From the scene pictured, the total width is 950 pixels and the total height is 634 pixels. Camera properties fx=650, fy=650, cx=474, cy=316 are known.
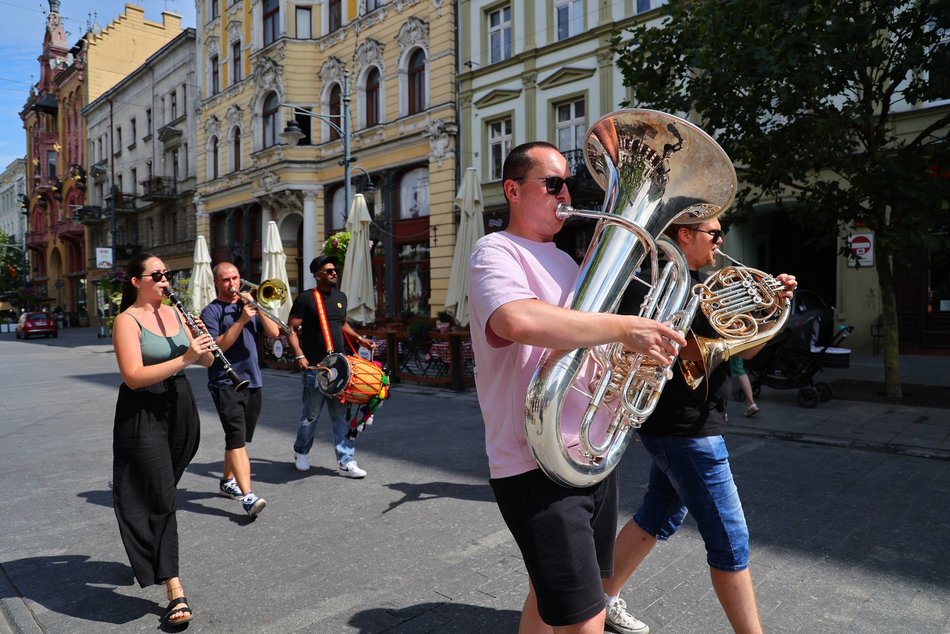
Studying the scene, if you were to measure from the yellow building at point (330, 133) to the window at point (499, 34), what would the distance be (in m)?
1.47

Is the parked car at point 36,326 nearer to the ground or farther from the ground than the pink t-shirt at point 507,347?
nearer to the ground

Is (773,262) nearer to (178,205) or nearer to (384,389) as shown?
(384,389)

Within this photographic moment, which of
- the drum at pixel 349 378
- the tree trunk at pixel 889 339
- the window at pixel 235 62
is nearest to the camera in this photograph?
the drum at pixel 349 378

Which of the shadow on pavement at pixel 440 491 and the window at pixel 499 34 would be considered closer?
the shadow on pavement at pixel 440 491

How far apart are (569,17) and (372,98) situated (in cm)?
868

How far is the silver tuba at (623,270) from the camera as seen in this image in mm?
1813

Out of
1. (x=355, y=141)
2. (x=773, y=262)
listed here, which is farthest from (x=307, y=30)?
(x=773, y=262)

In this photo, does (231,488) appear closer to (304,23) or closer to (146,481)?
(146,481)

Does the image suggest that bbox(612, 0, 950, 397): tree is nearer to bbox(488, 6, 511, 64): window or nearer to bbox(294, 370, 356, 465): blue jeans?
bbox(294, 370, 356, 465): blue jeans

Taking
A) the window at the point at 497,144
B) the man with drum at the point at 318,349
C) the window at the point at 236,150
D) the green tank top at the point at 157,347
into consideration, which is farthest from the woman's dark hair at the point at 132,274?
the window at the point at 236,150

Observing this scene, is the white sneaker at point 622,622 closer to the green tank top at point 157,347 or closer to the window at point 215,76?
the green tank top at point 157,347

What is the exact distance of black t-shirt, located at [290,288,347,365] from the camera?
5.93 metres

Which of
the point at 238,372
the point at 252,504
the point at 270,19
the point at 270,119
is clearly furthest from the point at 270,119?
the point at 252,504

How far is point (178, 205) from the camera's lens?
35.8 meters
